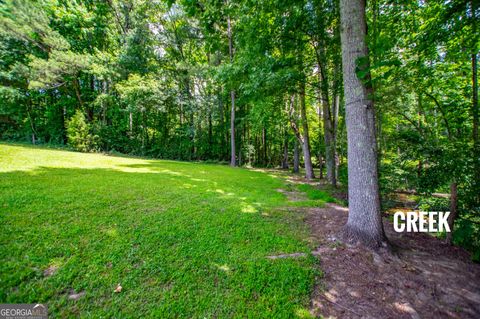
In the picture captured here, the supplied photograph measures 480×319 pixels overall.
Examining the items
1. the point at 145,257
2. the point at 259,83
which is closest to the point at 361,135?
the point at 145,257

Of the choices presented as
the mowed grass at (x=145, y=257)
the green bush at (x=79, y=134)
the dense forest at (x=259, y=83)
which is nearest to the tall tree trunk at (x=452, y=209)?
the dense forest at (x=259, y=83)

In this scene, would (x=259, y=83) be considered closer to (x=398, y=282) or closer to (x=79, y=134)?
(x=398, y=282)

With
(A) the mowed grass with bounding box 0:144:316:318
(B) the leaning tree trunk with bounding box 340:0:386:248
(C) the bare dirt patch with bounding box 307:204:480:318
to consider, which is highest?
(B) the leaning tree trunk with bounding box 340:0:386:248

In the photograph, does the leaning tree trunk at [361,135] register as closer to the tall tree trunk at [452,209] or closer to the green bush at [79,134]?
the tall tree trunk at [452,209]

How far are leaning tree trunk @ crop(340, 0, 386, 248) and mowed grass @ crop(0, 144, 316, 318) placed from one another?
3.21 ft

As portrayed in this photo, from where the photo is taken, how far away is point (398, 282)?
202cm

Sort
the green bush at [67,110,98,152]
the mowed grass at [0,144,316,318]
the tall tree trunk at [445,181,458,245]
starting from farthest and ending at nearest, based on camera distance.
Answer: the green bush at [67,110,98,152]
the tall tree trunk at [445,181,458,245]
the mowed grass at [0,144,316,318]

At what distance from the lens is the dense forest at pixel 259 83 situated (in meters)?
2.91

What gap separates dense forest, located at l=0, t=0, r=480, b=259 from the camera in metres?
2.91

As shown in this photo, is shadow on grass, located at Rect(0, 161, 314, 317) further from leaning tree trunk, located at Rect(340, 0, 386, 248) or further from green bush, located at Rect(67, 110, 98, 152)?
green bush, located at Rect(67, 110, 98, 152)

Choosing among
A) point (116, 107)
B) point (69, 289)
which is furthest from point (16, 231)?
point (116, 107)

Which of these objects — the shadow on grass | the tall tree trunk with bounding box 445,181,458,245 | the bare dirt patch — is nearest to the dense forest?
the tall tree trunk with bounding box 445,181,458,245

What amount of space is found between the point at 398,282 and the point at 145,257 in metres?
2.99

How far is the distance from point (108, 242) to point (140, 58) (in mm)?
18589
